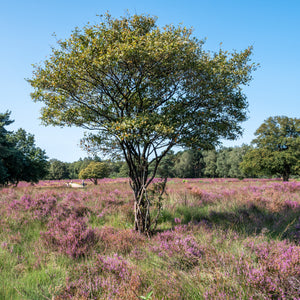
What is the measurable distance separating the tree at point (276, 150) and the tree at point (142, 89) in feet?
94.9

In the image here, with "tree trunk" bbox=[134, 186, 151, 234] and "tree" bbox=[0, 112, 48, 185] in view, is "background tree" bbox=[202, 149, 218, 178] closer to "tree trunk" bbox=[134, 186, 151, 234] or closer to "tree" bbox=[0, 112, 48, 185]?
"tree" bbox=[0, 112, 48, 185]

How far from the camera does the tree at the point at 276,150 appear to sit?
30.7 m

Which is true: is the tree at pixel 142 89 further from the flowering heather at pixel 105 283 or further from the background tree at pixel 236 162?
the background tree at pixel 236 162

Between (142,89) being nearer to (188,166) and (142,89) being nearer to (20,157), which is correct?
(20,157)

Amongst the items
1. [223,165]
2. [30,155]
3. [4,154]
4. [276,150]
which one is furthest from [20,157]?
[223,165]

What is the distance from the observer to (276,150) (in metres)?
33.1

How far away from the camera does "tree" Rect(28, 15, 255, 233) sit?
5375 mm

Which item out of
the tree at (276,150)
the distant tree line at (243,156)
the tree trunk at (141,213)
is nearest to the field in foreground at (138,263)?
the tree trunk at (141,213)

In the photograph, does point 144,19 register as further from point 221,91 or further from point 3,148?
point 3,148

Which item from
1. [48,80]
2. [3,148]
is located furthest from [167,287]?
[3,148]

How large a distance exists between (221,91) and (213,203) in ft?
22.6

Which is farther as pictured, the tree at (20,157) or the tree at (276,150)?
the tree at (276,150)

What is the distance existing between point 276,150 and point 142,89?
110 ft

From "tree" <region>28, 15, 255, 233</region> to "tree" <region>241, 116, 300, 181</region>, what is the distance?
94.9ft
